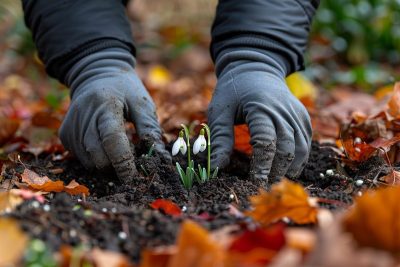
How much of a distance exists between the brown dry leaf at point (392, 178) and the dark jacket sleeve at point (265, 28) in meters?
0.59

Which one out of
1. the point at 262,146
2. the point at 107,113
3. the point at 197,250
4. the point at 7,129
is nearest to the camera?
the point at 197,250

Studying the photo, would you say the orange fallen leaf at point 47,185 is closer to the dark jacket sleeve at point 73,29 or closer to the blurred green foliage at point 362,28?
the dark jacket sleeve at point 73,29

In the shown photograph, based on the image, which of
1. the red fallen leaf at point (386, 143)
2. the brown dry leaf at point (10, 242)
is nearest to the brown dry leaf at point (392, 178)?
the red fallen leaf at point (386, 143)

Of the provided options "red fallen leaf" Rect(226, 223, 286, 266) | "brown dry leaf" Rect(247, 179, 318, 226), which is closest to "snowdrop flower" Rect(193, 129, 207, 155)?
"brown dry leaf" Rect(247, 179, 318, 226)

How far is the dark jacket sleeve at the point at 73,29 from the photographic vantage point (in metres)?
2.24

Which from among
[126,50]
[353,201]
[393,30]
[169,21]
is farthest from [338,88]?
[353,201]

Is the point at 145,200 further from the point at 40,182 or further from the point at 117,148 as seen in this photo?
the point at 40,182

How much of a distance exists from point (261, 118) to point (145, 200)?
44 centimetres

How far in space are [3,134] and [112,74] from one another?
0.84m

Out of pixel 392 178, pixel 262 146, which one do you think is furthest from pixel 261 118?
pixel 392 178

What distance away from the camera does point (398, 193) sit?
1.16 m

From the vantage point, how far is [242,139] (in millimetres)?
2285

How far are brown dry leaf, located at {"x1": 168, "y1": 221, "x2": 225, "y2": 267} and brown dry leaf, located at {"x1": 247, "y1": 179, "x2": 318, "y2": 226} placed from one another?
0.94 ft

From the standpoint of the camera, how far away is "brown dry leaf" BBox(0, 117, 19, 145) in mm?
2750
